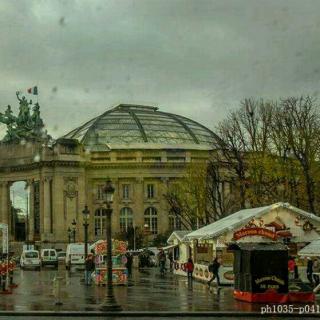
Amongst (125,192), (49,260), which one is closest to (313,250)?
(49,260)

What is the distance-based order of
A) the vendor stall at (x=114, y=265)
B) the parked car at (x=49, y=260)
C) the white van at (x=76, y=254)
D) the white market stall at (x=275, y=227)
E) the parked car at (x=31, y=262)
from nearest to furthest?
the white market stall at (x=275, y=227)
the vendor stall at (x=114, y=265)
the white van at (x=76, y=254)
the parked car at (x=31, y=262)
the parked car at (x=49, y=260)

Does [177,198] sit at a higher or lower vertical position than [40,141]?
lower

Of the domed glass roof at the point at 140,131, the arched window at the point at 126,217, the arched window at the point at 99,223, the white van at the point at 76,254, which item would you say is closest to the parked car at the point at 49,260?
the white van at the point at 76,254

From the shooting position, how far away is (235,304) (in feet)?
106

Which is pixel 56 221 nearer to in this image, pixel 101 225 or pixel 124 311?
pixel 101 225

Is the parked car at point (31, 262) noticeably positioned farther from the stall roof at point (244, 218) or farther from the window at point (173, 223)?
the window at point (173, 223)

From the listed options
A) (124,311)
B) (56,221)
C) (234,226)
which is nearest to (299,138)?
(234,226)

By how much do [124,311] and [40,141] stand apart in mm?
116445

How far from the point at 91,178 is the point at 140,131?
18775mm

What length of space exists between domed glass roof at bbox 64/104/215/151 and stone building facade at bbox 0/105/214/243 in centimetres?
45

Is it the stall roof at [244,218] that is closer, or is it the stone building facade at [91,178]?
the stall roof at [244,218]

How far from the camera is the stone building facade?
139 metres

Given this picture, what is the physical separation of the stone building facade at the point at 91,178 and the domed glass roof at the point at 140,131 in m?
0.45

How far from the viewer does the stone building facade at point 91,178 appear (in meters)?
139
